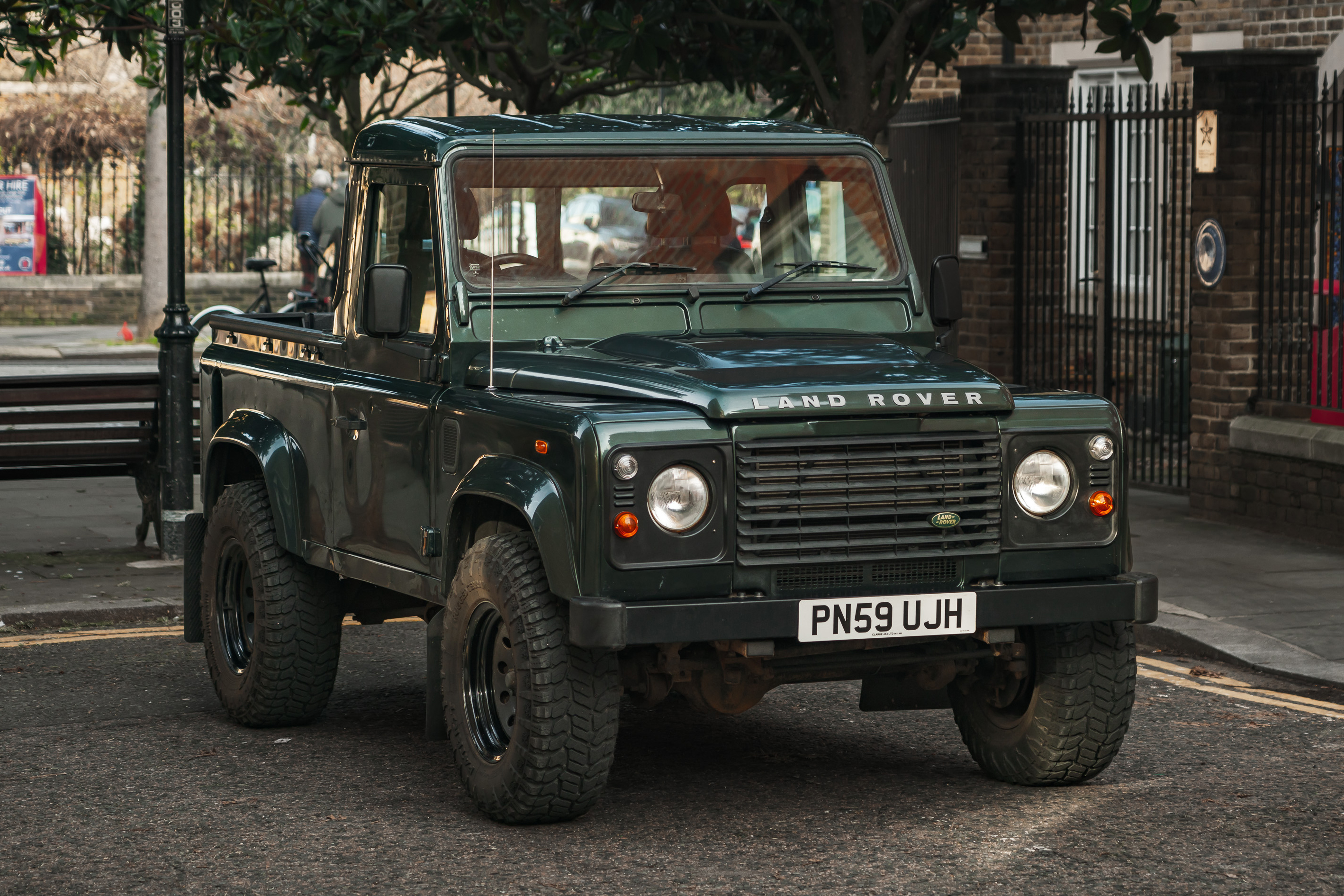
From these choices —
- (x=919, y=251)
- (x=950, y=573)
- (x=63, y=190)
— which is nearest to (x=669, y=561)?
(x=950, y=573)

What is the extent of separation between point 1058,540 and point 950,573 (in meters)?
0.36

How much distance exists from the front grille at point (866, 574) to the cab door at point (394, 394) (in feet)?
4.42

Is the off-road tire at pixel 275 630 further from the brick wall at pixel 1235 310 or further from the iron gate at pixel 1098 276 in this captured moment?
the iron gate at pixel 1098 276

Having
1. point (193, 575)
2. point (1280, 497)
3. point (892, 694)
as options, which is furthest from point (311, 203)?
point (892, 694)

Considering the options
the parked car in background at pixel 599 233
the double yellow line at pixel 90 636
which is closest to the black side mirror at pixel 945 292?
the parked car in background at pixel 599 233

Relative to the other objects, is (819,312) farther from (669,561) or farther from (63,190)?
(63,190)

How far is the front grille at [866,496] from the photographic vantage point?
5.65 m

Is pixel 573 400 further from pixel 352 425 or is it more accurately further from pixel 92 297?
pixel 92 297

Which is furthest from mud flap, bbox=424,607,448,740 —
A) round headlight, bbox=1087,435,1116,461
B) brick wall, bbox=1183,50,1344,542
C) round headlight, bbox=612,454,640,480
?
brick wall, bbox=1183,50,1344,542

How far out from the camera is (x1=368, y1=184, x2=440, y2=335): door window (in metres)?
6.76

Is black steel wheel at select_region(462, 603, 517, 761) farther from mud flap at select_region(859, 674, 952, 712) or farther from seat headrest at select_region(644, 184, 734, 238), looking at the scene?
seat headrest at select_region(644, 184, 734, 238)

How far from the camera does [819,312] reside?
272 inches

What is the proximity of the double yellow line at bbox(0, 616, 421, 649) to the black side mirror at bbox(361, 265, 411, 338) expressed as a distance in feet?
9.51

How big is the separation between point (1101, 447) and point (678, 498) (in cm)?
135
